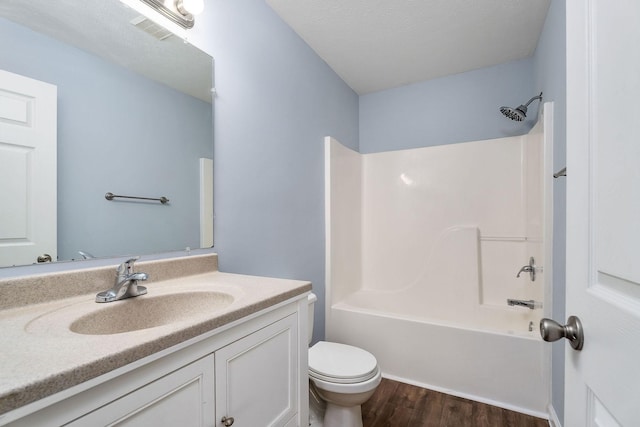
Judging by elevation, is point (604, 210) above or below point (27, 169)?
below

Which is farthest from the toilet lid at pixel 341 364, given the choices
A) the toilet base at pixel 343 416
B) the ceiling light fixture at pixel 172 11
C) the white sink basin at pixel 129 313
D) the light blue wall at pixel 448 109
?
the light blue wall at pixel 448 109

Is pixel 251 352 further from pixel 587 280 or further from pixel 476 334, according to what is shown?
pixel 476 334

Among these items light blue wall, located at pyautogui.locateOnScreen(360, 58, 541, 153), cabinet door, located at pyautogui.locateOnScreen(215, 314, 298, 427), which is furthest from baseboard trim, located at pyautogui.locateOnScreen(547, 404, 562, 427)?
light blue wall, located at pyautogui.locateOnScreen(360, 58, 541, 153)

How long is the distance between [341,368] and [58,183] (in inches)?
57.4

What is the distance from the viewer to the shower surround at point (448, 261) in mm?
1859

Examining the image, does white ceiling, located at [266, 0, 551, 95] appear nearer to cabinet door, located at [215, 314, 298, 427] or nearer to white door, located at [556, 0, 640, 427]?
white door, located at [556, 0, 640, 427]

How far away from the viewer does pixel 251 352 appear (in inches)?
35.0

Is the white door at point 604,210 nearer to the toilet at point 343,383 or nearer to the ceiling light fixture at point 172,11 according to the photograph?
the toilet at point 343,383

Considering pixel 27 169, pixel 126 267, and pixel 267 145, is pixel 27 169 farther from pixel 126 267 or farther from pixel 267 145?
pixel 267 145

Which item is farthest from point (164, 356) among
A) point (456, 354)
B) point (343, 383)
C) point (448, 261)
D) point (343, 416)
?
point (448, 261)

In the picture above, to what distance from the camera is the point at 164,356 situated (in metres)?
0.64

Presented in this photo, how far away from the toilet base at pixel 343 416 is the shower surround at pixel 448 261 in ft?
2.23

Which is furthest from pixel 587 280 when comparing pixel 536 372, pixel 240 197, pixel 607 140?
pixel 536 372

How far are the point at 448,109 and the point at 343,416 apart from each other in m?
2.60
